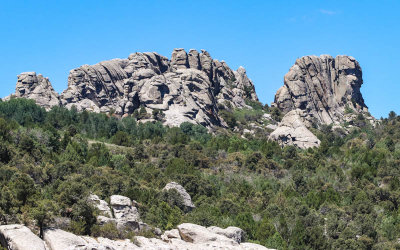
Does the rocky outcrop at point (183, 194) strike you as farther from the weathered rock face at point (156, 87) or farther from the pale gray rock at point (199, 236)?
the weathered rock face at point (156, 87)

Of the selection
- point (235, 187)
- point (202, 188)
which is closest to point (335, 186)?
point (235, 187)

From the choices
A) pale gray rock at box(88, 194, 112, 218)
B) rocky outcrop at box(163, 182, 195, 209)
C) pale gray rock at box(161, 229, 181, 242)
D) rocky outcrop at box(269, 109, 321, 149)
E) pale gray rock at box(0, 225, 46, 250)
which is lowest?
pale gray rock at box(0, 225, 46, 250)

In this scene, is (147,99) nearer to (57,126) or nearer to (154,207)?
(57,126)

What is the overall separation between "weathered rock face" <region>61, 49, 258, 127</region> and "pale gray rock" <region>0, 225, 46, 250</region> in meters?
105

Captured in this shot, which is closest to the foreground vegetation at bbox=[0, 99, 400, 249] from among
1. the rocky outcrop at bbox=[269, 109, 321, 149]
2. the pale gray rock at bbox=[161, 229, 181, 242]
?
the rocky outcrop at bbox=[269, 109, 321, 149]

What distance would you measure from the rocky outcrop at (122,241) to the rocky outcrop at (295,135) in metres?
82.3

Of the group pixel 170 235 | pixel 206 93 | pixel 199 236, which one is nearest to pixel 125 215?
pixel 170 235

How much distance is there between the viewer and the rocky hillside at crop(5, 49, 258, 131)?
147875 millimetres

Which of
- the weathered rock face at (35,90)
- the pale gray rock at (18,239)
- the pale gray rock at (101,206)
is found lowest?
the pale gray rock at (18,239)

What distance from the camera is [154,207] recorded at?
6819 cm

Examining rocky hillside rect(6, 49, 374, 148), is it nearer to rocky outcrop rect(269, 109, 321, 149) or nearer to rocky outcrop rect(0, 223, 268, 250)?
rocky outcrop rect(269, 109, 321, 149)

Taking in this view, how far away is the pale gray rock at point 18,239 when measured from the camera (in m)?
37.0

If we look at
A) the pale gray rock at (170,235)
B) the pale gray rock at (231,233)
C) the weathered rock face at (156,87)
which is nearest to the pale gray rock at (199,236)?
the pale gray rock at (170,235)

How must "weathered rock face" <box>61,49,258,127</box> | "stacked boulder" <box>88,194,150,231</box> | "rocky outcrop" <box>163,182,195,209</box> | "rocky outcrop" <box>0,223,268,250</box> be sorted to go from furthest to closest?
"weathered rock face" <box>61,49,258,127</box>, "rocky outcrop" <box>163,182,195,209</box>, "stacked boulder" <box>88,194,150,231</box>, "rocky outcrop" <box>0,223,268,250</box>
